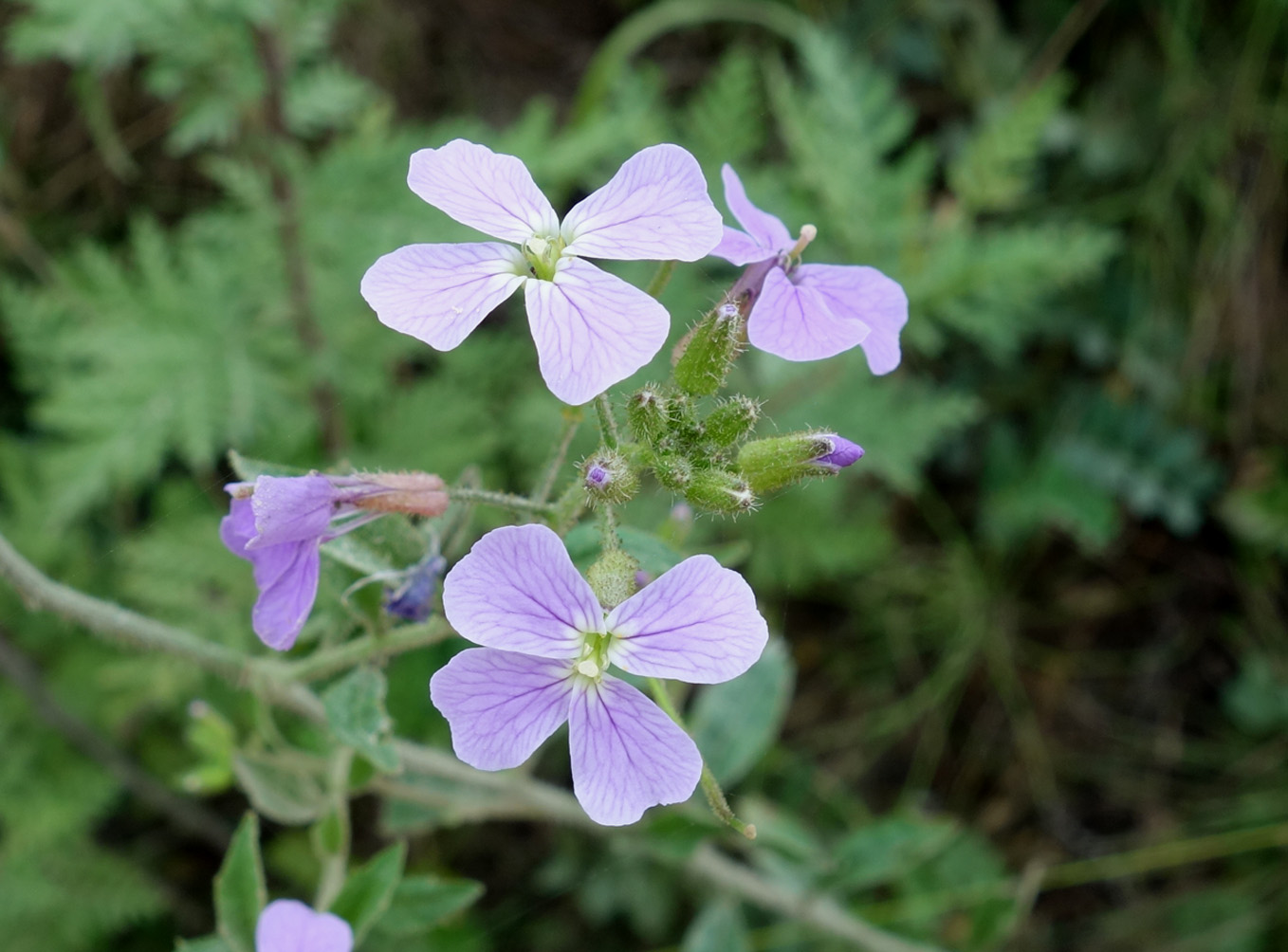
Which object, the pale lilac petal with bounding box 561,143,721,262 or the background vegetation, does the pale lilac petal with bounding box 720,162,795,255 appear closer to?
the pale lilac petal with bounding box 561,143,721,262

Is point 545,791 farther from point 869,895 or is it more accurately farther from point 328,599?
point 869,895

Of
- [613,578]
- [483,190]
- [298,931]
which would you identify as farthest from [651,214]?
[298,931]

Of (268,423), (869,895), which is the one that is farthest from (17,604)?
(869,895)

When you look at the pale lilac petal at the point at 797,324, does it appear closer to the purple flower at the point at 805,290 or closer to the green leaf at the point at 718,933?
the purple flower at the point at 805,290

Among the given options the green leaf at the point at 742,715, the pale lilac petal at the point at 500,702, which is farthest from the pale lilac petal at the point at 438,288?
the green leaf at the point at 742,715

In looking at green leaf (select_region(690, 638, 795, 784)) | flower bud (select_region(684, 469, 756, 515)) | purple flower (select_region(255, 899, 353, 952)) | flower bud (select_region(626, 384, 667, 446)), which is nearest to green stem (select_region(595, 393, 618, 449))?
flower bud (select_region(626, 384, 667, 446))
